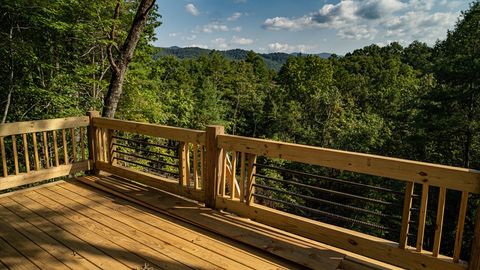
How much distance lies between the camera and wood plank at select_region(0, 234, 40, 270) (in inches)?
88.7

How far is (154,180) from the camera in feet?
12.7

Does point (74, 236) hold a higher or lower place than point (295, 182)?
lower

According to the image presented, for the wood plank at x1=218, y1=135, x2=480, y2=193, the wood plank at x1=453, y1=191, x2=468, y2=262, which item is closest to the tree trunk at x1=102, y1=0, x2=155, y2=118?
the wood plank at x1=218, y1=135, x2=480, y2=193

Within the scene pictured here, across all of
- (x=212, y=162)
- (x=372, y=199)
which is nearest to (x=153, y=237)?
(x=212, y=162)

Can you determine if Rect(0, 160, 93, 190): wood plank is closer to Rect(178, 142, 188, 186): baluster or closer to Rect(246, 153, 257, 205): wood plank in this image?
Rect(178, 142, 188, 186): baluster

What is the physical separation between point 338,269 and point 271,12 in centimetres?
3799

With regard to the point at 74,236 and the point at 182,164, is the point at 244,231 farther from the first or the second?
the point at 74,236

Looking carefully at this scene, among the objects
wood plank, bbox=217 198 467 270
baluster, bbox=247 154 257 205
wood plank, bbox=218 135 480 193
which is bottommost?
wood plank, bbox=217 198 467 270

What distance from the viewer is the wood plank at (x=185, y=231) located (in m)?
2.43

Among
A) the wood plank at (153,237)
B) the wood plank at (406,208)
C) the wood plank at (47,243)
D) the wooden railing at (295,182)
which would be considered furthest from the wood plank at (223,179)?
the wood plank at (406,208)

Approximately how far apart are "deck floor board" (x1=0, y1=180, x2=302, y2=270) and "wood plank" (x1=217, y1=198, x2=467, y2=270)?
405mm

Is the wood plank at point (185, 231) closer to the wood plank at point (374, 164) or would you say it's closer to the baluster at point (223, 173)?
the baluster at point (223, 173)

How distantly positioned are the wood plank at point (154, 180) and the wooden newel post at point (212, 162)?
0.47 feet

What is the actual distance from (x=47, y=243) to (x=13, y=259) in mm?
275
